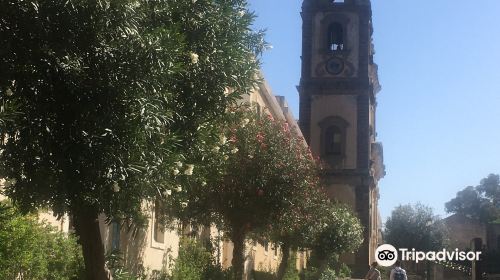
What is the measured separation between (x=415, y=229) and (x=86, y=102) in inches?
1746

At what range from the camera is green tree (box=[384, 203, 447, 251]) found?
164 ft

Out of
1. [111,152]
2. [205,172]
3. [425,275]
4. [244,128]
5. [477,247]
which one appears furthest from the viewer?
[425,275]

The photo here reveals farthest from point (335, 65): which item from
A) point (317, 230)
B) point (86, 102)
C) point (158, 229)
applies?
point (86, 102)

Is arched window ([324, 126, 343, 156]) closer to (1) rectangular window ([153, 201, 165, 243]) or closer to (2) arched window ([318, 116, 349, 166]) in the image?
(2) arched window ([318, 116, 349, 166])

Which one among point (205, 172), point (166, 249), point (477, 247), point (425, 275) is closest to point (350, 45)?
point (425, 275)

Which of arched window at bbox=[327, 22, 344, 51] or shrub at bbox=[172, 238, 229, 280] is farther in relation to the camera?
arched window at bbox=[327, 22, 344, 51]

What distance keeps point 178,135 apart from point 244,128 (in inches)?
412

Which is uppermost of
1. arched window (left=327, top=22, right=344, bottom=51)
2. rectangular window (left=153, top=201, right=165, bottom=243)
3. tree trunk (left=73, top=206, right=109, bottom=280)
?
arched window (left=327, top=22, right=344, bottom=51)

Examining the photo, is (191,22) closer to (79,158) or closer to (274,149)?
(79,158)

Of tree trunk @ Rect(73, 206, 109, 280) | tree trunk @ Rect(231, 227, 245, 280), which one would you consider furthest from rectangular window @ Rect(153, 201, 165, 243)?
tree trunk @ Rect(73, 206, 109, 280)

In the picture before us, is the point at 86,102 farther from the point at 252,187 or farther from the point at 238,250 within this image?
the point at 238,250

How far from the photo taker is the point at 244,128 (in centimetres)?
2042

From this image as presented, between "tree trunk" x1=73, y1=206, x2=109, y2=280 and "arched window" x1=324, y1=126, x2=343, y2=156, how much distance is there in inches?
1617

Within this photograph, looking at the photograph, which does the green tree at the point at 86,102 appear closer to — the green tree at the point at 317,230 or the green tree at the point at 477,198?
the green tree at the point at 317,230
